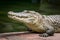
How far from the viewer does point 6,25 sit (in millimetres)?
6918

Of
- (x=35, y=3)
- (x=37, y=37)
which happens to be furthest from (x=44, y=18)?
(x=35, y=3)

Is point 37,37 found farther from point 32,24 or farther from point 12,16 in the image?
point 12,16

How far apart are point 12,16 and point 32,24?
0.47 metres

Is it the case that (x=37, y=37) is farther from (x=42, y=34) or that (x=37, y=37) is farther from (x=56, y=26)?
(x=56, y=26)

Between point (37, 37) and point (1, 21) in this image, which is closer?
point (37, 37)

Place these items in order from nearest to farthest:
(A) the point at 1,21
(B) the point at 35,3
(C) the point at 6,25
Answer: (C) the point at 6,25
(A) the point at 1,21
(B) the point at 35,3

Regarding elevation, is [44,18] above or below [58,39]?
above

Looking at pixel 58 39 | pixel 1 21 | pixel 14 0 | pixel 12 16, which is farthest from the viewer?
pixel 14 0

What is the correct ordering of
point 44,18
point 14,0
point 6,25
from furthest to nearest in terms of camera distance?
point 14,0 < point 6,25 < point 44,18

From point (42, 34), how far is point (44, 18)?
20.4 inches

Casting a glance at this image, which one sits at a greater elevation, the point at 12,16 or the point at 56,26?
the point at 12,16

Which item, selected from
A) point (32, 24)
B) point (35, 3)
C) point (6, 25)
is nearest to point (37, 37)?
point (32, 24)

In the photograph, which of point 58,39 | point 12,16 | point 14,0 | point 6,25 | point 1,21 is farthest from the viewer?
point 14,0

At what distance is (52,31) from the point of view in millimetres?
4723
